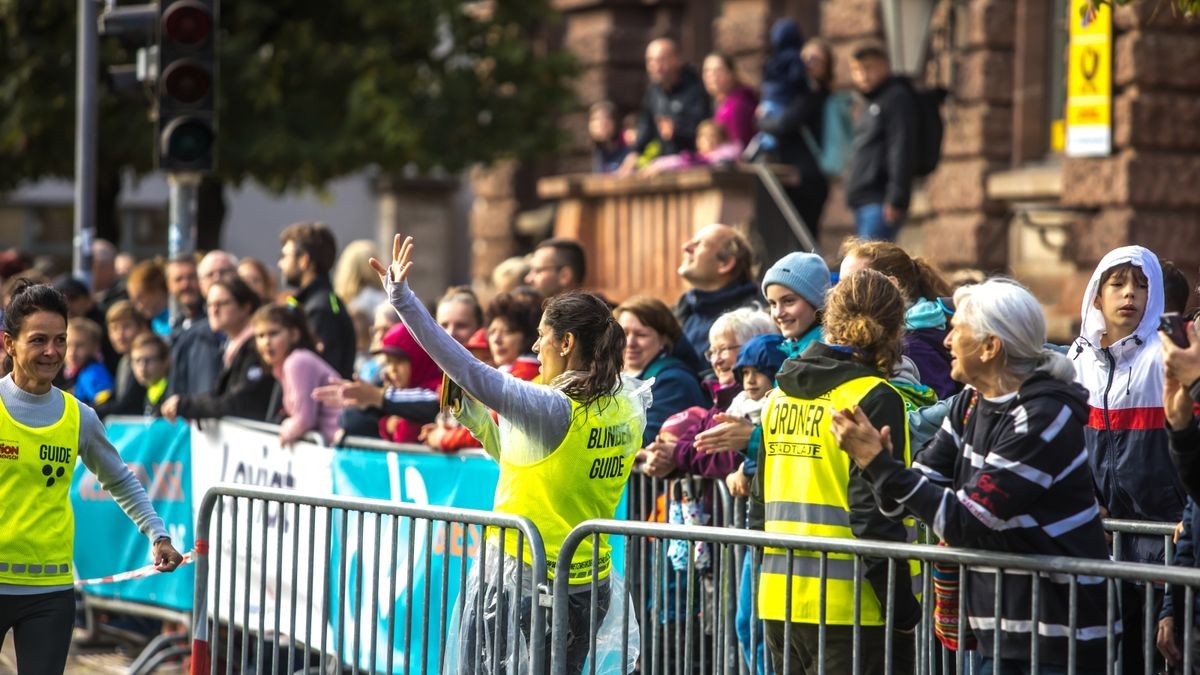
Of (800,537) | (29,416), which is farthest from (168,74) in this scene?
(800,537)

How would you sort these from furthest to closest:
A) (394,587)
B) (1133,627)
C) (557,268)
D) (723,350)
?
(557,268) → (723,350) → (394,587) → (1133,627)

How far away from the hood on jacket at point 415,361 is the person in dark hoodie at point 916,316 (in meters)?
2.97

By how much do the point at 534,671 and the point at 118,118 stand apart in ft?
43.4

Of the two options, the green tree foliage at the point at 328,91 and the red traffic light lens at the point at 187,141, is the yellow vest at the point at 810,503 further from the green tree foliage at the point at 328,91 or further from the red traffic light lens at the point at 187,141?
the green tree foliage at the point at 328,91

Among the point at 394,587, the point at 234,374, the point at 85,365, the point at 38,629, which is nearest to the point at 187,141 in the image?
the point at 85,365

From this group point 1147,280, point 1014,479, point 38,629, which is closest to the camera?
point 1014,479

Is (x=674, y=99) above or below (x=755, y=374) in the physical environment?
above

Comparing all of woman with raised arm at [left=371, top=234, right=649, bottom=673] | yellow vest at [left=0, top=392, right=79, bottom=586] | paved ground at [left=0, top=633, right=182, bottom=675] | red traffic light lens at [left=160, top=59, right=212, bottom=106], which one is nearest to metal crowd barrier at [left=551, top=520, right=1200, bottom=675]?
woman with raised arm at [left=371, top=234, right=649, bottom=673]

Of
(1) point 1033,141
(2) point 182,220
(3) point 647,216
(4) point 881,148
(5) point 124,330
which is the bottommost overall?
(5) point 124,330

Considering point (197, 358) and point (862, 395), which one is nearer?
point (862, 395)

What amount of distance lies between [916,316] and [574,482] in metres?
1.35

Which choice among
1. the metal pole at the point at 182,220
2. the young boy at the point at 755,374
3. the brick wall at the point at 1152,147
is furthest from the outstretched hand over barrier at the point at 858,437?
the brick wall at the point at 1152,147

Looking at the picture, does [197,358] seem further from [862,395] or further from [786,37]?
[862,395]

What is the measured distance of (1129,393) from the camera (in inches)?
229
